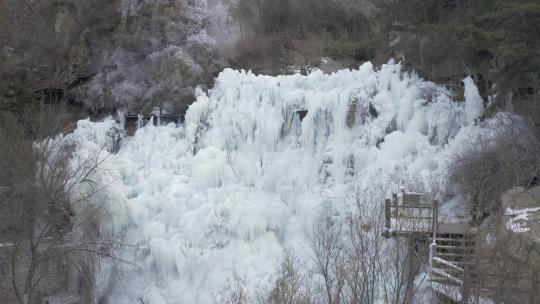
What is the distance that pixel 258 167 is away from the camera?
1830 centimetres

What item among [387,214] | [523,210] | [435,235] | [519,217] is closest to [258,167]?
[387,214]

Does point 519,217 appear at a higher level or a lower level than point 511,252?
higher

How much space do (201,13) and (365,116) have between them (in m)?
8.75

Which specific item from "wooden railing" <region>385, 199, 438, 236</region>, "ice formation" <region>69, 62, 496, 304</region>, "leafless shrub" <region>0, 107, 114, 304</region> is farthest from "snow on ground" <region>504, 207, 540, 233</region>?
"leafless shrub" <region>0, 107, 114, 304</region>

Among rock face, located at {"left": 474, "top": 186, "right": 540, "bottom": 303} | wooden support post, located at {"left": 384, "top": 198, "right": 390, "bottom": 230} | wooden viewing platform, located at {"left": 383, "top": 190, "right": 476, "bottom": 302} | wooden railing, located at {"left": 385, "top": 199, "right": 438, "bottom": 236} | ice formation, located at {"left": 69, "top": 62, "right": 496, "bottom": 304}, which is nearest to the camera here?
rock face, located at {"left": 474, "top": 186, "right": 540, "bottom": 303}

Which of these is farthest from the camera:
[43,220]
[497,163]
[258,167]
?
[258,167]

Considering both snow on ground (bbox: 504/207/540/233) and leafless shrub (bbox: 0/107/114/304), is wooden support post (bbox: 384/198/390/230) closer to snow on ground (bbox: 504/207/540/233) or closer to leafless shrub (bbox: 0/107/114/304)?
snow on ground (bbox: 504/207/540/233)

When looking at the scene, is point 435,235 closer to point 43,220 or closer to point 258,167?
point 258,167

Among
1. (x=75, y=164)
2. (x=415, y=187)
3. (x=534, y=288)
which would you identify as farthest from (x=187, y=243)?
(x=534, y=288)

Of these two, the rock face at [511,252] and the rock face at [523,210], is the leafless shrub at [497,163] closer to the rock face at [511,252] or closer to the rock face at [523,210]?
the rock face at [523,210]

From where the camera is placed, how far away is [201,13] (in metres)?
24.1

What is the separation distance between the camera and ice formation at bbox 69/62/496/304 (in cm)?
1600

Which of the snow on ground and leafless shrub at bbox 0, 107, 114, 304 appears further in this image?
leafless shrub at bbox 0, 107, 114, 304

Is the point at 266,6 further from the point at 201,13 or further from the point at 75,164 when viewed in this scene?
the point at 75,164
